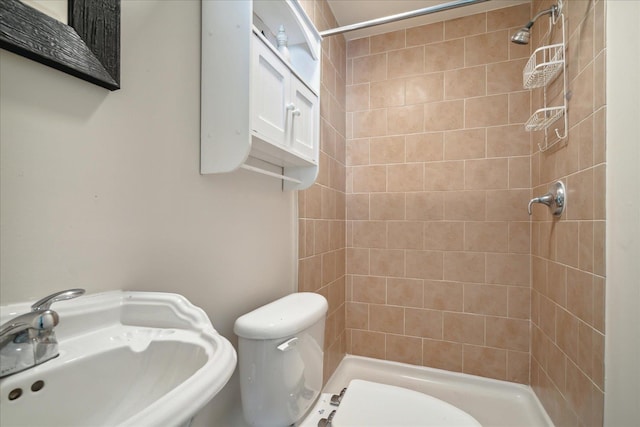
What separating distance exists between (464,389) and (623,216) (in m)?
1.41

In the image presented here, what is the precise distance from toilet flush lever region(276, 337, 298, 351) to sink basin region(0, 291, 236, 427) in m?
0.36

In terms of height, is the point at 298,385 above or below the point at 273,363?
below

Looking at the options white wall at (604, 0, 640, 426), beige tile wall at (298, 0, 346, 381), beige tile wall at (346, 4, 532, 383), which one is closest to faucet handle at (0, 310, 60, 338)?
beige tile wall at (298, 0, 346, 381)

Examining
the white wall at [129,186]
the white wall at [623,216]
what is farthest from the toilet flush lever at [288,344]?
the white wall at [623,216]

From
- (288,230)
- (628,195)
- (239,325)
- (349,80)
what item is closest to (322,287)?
(288,230)

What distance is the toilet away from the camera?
0.95m

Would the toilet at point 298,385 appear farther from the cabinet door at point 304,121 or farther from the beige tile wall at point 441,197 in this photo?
the beige tile wall at point 441,197

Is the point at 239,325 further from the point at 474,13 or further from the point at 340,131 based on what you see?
the point at 474,13

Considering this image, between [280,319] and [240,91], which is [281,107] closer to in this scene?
[240,91]

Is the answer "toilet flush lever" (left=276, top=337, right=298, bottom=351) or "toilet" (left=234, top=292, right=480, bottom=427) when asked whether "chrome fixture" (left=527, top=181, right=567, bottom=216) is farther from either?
"toilet flush lever" (left=276, top=337, right=298, bottom=351)

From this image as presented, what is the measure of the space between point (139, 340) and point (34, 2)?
663 millimetres

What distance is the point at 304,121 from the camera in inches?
49.0

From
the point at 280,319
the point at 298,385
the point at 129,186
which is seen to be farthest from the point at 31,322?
the point at 298,385

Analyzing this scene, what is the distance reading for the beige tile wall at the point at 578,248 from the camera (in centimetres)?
112
